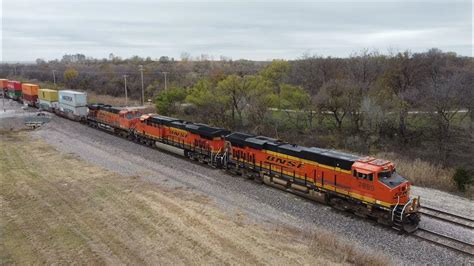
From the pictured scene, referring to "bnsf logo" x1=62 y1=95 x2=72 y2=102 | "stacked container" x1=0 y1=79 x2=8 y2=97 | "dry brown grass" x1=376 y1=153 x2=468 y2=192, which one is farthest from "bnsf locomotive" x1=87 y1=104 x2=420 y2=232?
"stacked container" x1=0 y1=79 x2=8 y2=97

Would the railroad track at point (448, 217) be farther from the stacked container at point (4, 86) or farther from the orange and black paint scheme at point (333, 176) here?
the stacked container at point (4, 86)

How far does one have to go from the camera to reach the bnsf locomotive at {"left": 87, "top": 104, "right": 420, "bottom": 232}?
606 inches

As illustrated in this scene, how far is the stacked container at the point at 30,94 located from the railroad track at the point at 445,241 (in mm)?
56727

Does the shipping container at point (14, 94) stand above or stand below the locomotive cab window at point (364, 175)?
above

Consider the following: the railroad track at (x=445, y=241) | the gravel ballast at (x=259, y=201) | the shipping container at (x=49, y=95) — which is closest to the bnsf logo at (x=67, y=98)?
the shipping container at (x=49, y=95)

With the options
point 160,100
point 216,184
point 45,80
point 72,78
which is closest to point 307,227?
point 216,184

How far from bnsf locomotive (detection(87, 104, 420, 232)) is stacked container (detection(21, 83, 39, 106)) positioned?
34.6m

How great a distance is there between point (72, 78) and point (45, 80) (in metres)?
23.3

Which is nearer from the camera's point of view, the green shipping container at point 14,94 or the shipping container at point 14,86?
the shipping container at point 14,86

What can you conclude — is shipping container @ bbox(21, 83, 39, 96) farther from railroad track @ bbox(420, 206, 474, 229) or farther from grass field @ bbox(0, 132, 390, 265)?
railroad track @ bbox(420, 206, 474, 229)

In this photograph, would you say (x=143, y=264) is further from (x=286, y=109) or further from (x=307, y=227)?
(x=286, y=109)

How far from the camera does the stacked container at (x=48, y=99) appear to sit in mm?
48809

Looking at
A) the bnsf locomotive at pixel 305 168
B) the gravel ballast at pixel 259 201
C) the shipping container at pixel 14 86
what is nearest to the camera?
the gravel ballast at pixel 259 201

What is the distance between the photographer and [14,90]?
66250 mm
